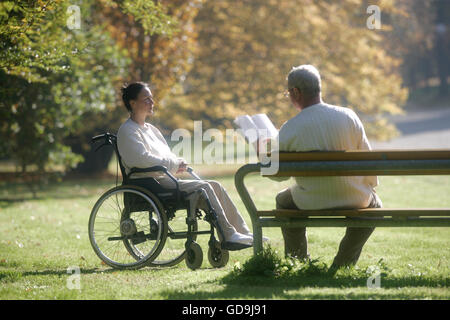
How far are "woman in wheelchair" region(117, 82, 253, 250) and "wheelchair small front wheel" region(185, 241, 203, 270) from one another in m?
0.32

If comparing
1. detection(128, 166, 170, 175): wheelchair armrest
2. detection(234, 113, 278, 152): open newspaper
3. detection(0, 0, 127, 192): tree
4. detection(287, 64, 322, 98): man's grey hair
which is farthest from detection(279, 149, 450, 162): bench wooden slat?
detection(0, 0, 127, 192): tree

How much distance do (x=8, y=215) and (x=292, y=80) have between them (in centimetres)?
660

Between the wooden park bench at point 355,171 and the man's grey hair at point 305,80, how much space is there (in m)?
0.50

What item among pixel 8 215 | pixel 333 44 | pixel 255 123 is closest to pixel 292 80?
pixel 255 123

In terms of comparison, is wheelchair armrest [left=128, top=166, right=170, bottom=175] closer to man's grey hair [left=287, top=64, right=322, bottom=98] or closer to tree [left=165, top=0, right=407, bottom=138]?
man's grey hair [left=287, top=64, right=322, bottom=98]

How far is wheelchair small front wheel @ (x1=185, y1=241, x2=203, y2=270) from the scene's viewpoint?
5945mm

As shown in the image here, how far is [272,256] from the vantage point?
510 cm

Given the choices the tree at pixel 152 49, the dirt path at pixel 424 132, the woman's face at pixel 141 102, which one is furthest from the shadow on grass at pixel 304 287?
the dirt path at pixel 424 132

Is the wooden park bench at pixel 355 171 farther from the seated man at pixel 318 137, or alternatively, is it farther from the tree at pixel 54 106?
the tree at pixel 54 106

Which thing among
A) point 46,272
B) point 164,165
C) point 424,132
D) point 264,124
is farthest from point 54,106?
point 424,132

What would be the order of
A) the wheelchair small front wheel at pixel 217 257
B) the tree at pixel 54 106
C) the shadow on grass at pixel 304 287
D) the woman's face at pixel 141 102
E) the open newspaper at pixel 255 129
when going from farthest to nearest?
the tree at pixel 54 106, the woman's face at pixel 141 102, the wheelchair small front wheel at pixel 217 257, the open newspaper at pixel 255 129, the shadow on grass at pixel 304 287

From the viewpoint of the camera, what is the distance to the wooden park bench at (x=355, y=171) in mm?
4805

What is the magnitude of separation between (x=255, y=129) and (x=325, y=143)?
51cm

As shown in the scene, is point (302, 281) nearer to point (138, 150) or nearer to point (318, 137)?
point (318, 137)
